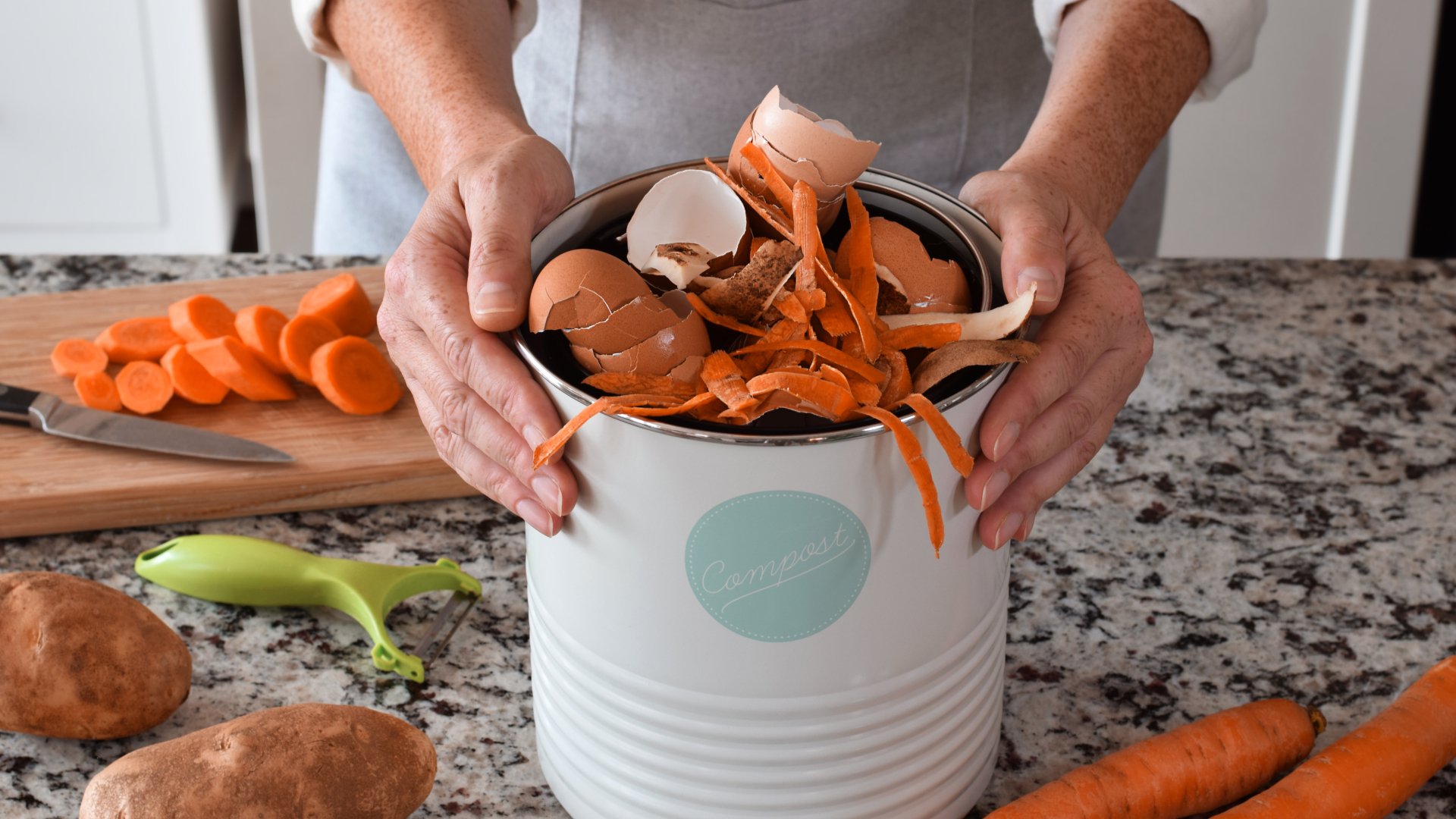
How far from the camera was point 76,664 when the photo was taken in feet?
2.88

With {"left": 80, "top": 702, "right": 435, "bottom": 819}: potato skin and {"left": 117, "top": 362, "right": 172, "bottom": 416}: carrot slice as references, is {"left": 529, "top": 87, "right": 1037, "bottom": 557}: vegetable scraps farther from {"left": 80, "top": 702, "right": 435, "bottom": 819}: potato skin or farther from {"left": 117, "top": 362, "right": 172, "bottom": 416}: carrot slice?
{"left": 117, "top": 362, "right": 172, "bottom": 416}: carrot slice

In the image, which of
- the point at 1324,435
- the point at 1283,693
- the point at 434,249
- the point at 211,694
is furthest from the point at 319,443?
the point at 1324,435

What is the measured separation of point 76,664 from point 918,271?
0.62 m

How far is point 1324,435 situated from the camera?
4.15 ft

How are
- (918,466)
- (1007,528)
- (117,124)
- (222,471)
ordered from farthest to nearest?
(117,124)
(222,471)
(1007,528)
(918,466)

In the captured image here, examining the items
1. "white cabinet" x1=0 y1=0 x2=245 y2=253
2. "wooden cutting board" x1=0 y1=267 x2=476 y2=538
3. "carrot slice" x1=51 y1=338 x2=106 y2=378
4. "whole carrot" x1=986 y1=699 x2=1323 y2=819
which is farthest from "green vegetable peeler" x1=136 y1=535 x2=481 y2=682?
"white cabinet" x1=0 y1=0 x2=245 y2=253

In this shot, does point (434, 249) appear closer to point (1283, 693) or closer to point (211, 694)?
point (211, 694)

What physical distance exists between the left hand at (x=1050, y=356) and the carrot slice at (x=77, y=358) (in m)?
0.91

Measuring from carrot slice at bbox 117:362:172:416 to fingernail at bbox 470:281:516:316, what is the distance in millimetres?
686

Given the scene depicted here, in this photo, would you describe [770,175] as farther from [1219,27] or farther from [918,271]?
[1219,27]

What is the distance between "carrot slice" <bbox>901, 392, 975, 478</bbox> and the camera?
2.10 ft

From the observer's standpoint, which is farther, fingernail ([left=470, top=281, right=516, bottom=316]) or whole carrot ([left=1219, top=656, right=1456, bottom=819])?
whole carrot ([left=1219, top=656, right=1456, bottom=819])

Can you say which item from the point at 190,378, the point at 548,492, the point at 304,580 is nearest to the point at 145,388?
the point at 190,378

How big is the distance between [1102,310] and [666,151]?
0.74 meters
